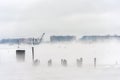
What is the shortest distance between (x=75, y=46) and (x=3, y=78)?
7799 centimetres

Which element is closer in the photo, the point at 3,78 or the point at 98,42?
the point at 3,78

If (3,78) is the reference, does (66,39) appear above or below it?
above

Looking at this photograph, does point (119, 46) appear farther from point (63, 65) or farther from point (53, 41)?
point (63, 65)

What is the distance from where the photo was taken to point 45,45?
364 ft

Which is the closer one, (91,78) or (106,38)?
(91,78)

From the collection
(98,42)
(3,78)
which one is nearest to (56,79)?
(3,78)

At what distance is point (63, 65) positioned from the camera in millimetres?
50219

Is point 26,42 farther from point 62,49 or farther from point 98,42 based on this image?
point 98,42

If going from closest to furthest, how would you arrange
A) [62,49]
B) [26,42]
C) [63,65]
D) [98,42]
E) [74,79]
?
[74,79], [63,65], [26,42], [62,49], [98,42]

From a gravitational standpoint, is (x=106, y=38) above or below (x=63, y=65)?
above

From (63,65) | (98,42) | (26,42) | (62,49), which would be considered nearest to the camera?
(63,65)

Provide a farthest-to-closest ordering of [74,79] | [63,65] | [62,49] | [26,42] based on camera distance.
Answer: [62,49]
[26,42]
[63,65]
[74,79]

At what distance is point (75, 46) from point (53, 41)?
39.0ft

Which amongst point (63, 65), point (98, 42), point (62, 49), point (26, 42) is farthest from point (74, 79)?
point (98, 42)
